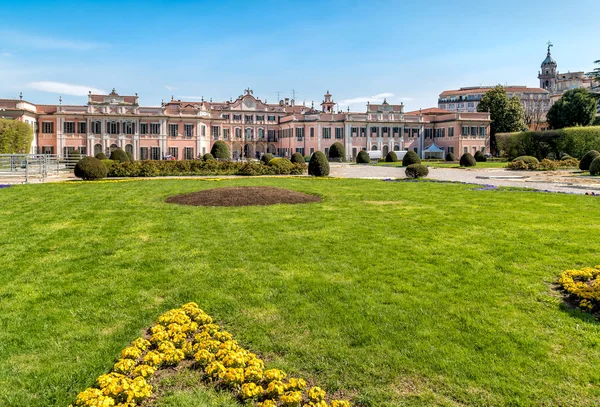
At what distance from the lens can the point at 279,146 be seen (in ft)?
247

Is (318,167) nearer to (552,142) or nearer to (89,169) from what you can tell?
(89,169)

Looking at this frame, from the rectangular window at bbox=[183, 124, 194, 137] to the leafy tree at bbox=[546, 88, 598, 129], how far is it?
47.2 m

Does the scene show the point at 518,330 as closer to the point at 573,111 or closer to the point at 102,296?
the point at 102,296

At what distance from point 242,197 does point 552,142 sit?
43114 millimetres

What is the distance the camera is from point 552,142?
1864 inches

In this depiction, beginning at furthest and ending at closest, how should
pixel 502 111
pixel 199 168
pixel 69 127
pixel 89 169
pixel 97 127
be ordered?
pixel 502 111, pixel 97 127, pixel 69 127, pixel 199 168, pixel 89 169

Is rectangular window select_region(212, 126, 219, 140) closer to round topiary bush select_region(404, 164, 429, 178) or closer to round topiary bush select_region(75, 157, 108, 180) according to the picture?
round topiary bush select_region(75, 157, 108, 180)

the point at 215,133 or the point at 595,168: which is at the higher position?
the point at 215,133

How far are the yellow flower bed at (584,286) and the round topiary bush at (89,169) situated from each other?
2367 centimetres

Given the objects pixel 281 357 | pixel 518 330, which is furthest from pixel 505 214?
pixel 281 357

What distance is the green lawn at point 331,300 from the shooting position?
4.11m

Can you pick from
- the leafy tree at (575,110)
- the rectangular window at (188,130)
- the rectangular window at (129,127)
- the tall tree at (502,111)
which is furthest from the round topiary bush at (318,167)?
the tall tree at (502,111)

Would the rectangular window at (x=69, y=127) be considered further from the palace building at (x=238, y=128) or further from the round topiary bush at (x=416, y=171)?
the round topiary bush at (x=416, y=171)

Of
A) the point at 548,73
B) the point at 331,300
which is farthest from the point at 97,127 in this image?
the point at 548,73
